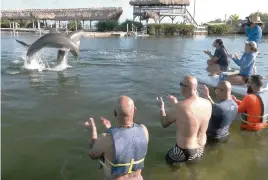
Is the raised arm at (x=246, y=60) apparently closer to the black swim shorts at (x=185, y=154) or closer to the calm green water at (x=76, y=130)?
the calm green water at (x=76, y=130)

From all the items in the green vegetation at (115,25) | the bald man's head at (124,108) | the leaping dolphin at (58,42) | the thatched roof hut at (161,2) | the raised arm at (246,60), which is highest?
the thatched roof hut at (161,2)

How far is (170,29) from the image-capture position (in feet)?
220

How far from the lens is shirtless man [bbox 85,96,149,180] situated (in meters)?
3.77

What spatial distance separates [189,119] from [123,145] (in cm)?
151

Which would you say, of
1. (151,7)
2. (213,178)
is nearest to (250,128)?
(213,178)

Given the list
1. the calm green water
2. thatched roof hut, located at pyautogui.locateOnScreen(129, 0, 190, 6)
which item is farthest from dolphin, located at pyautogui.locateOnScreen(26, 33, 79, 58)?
thatched roof hut, located at pyautogui.locateOnScreen(129, 0, 190, 6)

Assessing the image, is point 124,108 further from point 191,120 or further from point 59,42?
point 59,42

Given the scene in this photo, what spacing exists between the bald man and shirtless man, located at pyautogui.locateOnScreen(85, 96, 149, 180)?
8.39 feet

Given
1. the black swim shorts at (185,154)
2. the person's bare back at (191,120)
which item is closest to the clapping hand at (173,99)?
the person's bare back at (191,120)

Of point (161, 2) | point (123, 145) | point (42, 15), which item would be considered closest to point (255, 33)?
point (123, 145)

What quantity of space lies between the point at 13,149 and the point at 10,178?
1212 mm

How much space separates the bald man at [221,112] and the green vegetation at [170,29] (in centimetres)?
6114

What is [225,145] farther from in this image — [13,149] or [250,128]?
[13,149]

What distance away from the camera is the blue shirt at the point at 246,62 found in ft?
30.6
